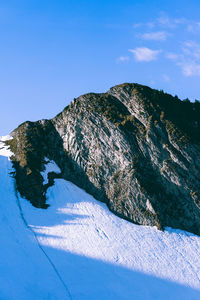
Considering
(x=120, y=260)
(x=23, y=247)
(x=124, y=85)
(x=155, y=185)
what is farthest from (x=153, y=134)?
(x=23, y=247)

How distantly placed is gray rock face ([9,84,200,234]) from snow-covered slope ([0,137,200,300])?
78.9 inches

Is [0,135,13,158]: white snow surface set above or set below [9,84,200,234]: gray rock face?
above

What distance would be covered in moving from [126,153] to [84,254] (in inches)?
616

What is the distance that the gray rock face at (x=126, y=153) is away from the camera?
39438mm

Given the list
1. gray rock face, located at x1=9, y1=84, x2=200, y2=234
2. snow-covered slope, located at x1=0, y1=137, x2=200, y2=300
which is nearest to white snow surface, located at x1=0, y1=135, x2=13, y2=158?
gray rock face, located at x1=9, y1=84, x2=200, y2=234

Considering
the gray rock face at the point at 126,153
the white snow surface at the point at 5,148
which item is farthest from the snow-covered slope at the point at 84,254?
the white snow surface at the point at 5,148

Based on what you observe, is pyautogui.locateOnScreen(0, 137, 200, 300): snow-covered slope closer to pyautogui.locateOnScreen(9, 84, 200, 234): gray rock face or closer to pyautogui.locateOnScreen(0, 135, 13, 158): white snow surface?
pyautogui.locateOnScreen(9, 84, 200, 234): gray rock face

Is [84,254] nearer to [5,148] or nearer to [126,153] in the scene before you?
[126,153]

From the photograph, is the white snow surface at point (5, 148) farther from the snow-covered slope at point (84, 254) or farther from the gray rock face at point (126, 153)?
the snow-covered slope at point (84, 254)

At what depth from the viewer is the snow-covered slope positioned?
91.2 ft

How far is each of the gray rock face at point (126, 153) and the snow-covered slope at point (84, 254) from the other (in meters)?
2.00

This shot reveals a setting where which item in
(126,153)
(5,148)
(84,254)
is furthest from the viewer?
(5,148)

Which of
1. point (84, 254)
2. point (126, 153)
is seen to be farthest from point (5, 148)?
point (84, 254)

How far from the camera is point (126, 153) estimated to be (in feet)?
140
